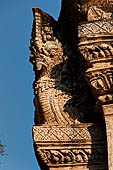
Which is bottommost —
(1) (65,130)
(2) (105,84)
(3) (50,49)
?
(1) (65,130)

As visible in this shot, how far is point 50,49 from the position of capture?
898 cm

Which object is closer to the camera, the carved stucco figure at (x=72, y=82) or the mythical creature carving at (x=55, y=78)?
the carved stucco figure at (x=72, y=82)

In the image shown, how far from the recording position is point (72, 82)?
8891 mm

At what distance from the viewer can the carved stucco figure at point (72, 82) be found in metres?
8.09

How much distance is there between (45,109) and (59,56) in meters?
0.93

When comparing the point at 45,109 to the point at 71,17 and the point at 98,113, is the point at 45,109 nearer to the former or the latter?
the point at 98,113

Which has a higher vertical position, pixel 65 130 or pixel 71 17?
pixel 71 17

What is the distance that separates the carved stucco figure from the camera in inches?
318

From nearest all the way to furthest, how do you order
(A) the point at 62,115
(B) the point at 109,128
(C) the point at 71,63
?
(B) the point at 109,128 → (A) the point at 62,115 → (C) the point at 71,63

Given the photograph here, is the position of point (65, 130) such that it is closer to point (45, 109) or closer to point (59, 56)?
point (45, 109)

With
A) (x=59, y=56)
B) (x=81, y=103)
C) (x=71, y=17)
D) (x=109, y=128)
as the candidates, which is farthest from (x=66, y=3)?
(x=109, y=128)

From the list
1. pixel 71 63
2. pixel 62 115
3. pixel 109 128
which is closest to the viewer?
pixel 109 128

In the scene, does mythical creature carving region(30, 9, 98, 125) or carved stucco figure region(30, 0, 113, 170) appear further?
mythical creature carving region(30, 9, 98, 125)

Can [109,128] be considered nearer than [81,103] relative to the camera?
Yes
